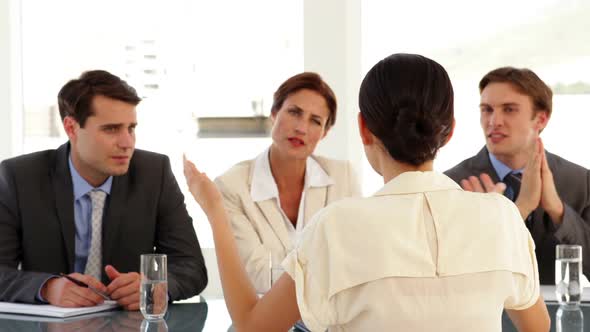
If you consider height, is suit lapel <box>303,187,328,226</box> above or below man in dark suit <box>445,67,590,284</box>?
below

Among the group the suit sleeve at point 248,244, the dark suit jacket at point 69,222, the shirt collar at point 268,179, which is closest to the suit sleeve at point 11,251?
the dark suit jacket at point 69,222

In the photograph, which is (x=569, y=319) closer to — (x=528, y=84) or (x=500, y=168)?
(x=500, y=168)

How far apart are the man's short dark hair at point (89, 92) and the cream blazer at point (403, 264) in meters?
2.09

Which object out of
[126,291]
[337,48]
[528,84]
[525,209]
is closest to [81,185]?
[126,291]

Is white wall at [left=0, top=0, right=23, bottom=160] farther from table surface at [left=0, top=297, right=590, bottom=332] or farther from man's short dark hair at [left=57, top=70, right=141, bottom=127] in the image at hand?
table surface at [left=0, top=297, right=590, bottom=332]

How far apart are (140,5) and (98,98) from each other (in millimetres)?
2585

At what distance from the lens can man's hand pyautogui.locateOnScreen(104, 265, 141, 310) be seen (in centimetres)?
290

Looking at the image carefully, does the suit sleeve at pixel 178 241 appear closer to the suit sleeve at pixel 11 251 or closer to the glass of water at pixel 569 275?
the suit sleeve at pixel 11 251

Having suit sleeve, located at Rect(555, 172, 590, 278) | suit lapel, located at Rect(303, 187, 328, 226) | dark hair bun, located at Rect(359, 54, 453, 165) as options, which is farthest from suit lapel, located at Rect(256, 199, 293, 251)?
dark hair bun, located at Rect(359, 54, 453, 165)

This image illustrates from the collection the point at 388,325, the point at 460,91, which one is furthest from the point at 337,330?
the point at 460,91

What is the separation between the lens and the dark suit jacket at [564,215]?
3.55m

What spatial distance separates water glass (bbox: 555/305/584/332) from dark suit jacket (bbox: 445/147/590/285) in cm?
75

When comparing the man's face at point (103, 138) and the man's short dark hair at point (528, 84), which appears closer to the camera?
the man's face at point (103, 138)

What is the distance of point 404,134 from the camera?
166cm
